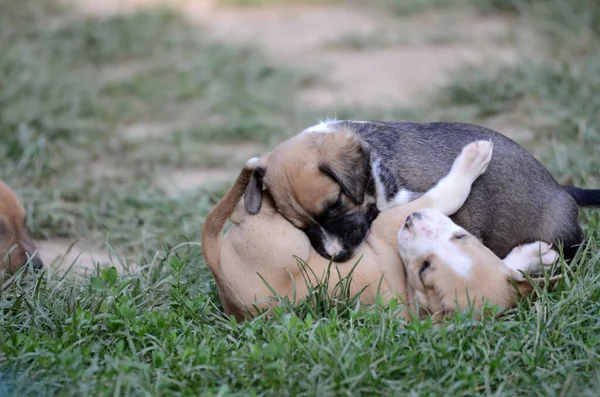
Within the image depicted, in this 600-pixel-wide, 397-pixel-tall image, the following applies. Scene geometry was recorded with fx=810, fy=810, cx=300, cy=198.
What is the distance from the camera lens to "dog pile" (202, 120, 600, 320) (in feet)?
16.2

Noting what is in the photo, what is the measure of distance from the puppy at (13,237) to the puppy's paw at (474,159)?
298cm

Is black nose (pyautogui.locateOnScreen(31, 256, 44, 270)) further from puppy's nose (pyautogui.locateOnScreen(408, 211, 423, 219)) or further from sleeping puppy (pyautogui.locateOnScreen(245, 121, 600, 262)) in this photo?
puppy's nose (pyautogui.locateOnScreen(408, 211, 423, 219))

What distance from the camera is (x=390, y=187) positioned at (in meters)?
5.54

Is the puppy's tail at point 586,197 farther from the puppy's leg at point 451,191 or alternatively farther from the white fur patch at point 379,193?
the white fur patch at point 379,193

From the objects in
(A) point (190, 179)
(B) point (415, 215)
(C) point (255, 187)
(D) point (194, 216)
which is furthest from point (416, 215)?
(A) point (190, 179)

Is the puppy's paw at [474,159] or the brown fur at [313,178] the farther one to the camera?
the puppy's paw at [474,159]

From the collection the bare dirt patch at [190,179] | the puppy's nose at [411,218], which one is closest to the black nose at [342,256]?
the puppy's nose at [411,218]

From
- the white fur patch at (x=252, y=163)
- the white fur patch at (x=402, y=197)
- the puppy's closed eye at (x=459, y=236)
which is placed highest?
the white fur patch at (x=252, y=163)

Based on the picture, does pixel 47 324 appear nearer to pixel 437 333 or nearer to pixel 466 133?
pixel 437 333

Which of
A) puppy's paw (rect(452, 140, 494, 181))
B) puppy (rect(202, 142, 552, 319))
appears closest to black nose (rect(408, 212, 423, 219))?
puppy (rect(202, 142, 552, 319))

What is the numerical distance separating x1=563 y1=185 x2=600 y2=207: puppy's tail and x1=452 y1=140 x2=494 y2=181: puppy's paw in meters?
0.75

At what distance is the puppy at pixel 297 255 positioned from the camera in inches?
194

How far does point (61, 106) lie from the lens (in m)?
9.49

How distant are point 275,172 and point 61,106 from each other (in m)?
5.01
